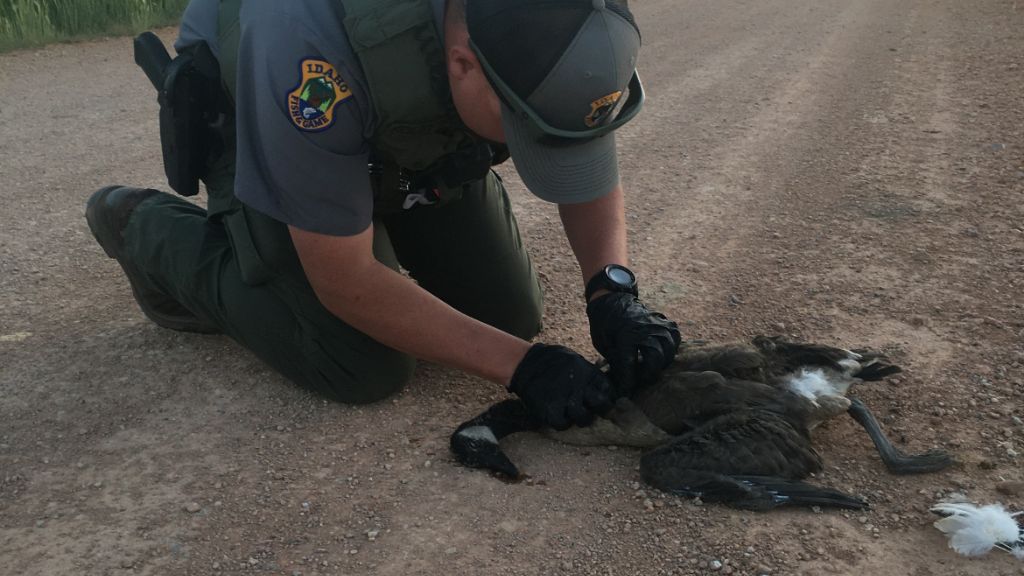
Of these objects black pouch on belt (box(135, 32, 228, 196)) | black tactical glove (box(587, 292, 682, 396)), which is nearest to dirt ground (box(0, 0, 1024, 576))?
black tactical glove (box(587, 292, 682, 396))

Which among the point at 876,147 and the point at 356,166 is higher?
the point at 356,166

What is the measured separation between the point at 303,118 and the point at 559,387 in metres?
0.99

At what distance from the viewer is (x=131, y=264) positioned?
137 inches

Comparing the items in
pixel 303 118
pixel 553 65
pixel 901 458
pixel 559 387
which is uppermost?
pixel 553 65

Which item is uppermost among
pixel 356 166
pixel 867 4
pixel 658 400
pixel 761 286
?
pixel 356 166

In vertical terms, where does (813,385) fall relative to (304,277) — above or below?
below

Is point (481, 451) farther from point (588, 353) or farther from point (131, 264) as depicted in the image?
point (131, 264)

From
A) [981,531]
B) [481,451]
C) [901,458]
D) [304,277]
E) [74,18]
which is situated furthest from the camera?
[74,18]

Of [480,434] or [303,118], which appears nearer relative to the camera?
[303,118]

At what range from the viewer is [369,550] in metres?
2.41

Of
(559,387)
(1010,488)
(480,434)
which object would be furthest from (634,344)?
(1010,488)

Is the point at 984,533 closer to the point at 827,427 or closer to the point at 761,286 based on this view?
the point at 827,427

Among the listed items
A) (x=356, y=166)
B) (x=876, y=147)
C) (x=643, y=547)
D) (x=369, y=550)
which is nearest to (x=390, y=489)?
(x=369, y=550)

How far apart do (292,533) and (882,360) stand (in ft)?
6.09
